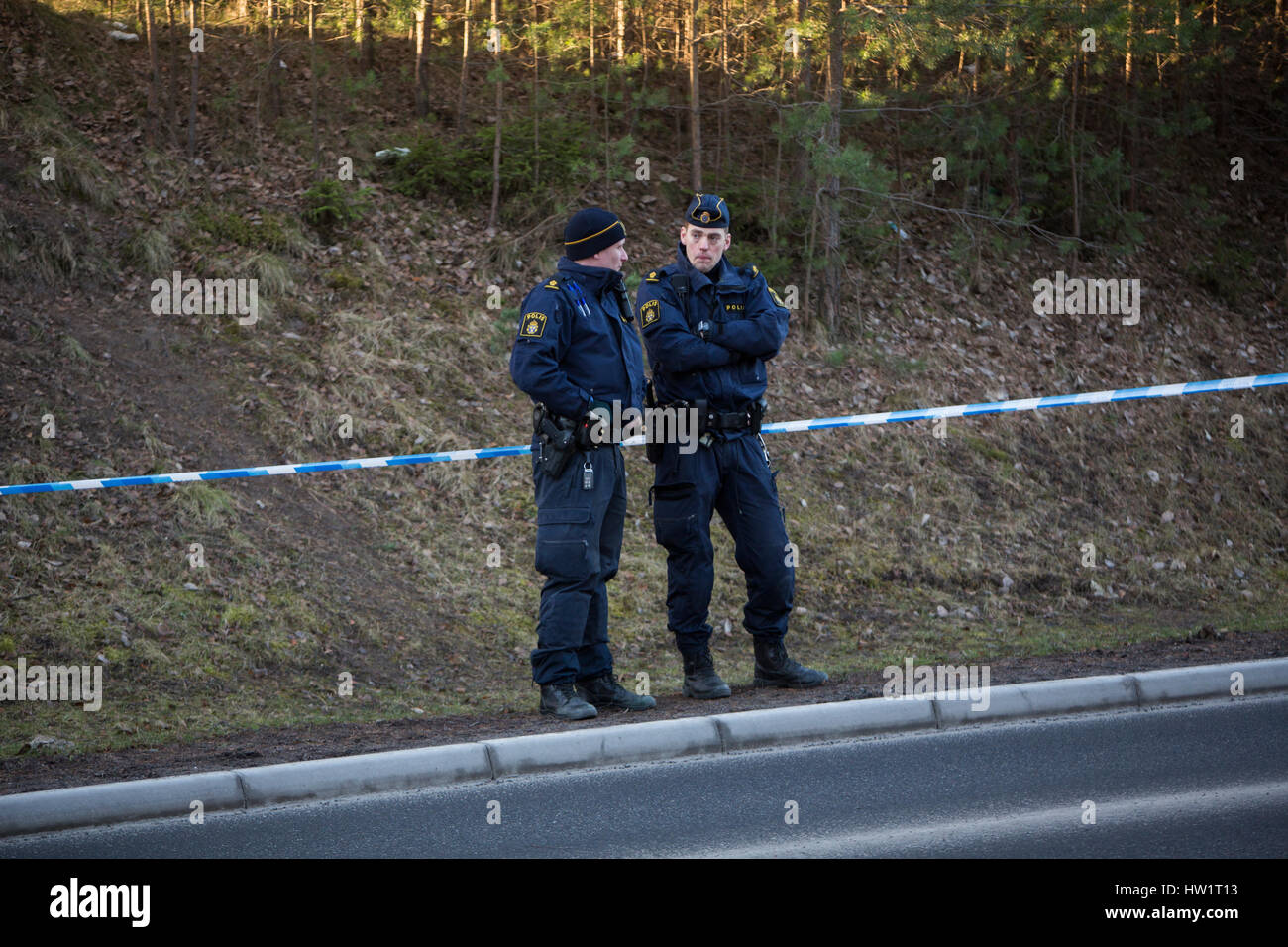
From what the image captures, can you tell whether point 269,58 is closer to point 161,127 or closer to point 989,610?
point 161,127

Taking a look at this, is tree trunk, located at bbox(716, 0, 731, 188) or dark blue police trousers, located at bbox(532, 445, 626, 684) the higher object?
tree trunk, located at bbox(716, 0, 731, 188)

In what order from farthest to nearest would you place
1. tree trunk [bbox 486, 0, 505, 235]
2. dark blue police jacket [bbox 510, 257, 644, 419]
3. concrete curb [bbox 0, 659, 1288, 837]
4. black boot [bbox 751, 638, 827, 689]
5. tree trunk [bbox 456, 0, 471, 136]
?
tree trunk [bbox 456, 0, 471, 136] → tree trunk [bbox 486, 0, 505, 235] → black boot [bbox 751, 638, 827, 689] → dark blue police jacket [bbox 510, 257, 644, 419] → concrete curb [bbox 0, 659, 1288, 837]

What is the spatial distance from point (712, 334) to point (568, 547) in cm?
139

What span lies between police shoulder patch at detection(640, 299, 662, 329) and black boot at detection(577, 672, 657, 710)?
1.87 meters

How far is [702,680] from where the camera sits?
6.87m

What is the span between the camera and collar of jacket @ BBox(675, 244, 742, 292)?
680 cm

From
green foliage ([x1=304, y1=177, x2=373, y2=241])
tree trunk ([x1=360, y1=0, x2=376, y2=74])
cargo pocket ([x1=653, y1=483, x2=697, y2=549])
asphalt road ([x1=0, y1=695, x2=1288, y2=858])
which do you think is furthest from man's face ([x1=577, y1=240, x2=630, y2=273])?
tree trunk ([x1=360, y1=0, x2=376, y2=74])

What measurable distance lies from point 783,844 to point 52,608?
5.56m

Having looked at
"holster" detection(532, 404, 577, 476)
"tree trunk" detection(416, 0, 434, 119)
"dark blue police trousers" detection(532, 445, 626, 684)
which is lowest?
"dark blue police trousers" detection(532, 445, 626, 684)

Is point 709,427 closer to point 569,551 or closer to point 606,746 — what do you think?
point 569,551

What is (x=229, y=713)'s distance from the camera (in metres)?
7.34

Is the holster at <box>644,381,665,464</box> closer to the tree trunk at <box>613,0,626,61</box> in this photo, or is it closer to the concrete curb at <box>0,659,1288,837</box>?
the concrete curb at <box>0,659,1288,837</box>

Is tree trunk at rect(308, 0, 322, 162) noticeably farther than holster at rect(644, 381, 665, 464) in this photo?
Yes

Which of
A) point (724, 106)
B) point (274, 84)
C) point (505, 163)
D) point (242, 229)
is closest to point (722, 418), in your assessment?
point (242, 229)
